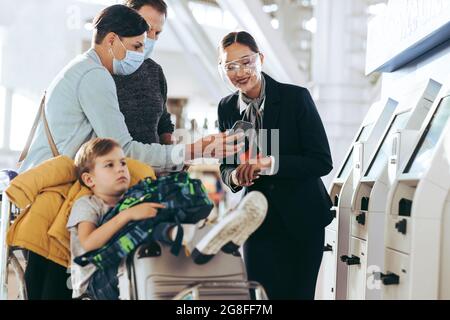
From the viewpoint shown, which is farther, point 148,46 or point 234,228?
point 148,46

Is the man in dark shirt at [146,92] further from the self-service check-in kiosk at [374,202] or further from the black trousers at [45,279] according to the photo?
the self-service check-in kiosk at [374,202]

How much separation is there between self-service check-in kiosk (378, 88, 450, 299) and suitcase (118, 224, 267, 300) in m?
0.48

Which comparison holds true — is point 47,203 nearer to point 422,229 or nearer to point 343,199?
point 422,229

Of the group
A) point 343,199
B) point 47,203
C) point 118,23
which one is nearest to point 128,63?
point 118,23

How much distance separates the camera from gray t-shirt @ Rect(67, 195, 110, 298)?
5.60 feet

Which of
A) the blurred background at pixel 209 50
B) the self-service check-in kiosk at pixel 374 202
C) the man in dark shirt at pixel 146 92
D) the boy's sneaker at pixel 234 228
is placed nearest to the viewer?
the boy's sneaker at pixel 234 228

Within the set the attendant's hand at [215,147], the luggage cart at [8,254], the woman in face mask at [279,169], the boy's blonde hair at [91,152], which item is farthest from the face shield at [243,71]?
the luggage cart at [8,254]

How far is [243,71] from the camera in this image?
6.25 feet

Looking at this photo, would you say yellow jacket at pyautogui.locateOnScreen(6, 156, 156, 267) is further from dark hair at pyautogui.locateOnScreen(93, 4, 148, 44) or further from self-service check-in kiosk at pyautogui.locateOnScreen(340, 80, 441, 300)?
self-service check-in kiosk at pyautogui.locateOnScreen(340, 80, 441, 300)

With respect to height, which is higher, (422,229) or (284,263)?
(422,229)

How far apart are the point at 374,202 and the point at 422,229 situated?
0.43m

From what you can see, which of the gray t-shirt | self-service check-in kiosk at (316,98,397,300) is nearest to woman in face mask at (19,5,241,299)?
the gray t-shirt

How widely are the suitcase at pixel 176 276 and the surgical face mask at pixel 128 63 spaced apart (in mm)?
579

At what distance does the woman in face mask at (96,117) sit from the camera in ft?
5.95
